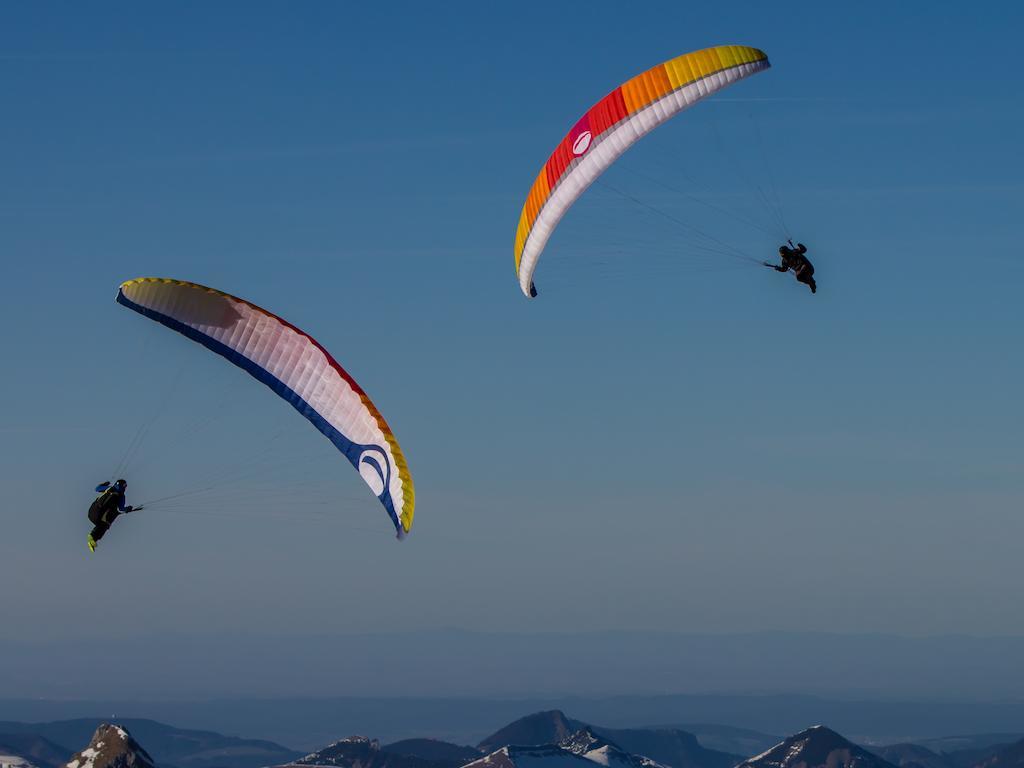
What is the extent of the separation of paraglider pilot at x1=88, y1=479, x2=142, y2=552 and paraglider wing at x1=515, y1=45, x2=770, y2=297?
748 inches

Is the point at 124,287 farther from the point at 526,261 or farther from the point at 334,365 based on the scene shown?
the point at 526,261

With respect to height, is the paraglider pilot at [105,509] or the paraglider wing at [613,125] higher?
the paraglider wing at [613,125]

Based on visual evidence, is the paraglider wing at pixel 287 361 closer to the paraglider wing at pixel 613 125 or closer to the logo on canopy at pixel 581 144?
the paraglider wing at pixel 613 125

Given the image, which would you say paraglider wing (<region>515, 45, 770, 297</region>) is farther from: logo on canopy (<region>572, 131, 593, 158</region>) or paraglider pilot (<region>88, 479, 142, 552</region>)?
paraglider pilot (<region>88, 479, 142, 552</region>)

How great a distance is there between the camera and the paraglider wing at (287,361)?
71.1 meters

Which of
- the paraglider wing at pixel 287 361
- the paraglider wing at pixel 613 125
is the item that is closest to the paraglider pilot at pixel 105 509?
the paraglider wing at pixel 287 361

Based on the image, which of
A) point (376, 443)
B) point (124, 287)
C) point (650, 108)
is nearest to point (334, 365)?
point (376, 443)

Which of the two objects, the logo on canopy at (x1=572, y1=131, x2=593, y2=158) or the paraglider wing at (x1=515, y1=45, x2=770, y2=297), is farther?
the logo on canopy at (x1=572, y1=131, x2=593, y2=158)

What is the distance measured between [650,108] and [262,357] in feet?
60.4

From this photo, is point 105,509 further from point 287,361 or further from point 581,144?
point 581,144

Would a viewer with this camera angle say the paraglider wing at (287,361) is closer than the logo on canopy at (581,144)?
Yes

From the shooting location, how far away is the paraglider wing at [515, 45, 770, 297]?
70000 millimetres

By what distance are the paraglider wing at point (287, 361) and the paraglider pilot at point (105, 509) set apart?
7579mm

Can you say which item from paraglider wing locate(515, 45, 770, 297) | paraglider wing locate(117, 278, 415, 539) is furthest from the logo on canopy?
paraglider wing locate(117, 278, 415, 539)
